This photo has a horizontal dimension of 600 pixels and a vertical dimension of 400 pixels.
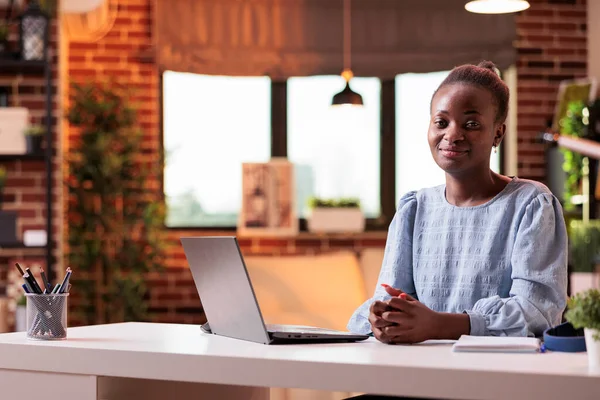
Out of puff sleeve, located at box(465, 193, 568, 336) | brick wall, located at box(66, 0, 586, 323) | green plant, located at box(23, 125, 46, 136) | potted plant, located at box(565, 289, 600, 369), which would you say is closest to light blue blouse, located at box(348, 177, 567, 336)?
puff sleeve, located at box(465, 193, 568, 336)

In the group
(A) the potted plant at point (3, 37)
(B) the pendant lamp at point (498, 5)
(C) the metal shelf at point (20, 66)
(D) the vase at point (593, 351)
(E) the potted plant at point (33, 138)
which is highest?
(A) the potted plant at point (3, 37)

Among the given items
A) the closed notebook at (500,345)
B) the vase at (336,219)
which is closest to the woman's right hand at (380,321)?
the closed notebook at (500,345)

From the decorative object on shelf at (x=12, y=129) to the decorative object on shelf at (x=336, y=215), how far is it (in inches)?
73.3

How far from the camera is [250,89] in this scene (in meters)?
6.20

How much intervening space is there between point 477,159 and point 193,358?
0.79 m

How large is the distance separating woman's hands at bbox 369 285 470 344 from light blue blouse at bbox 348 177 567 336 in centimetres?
8

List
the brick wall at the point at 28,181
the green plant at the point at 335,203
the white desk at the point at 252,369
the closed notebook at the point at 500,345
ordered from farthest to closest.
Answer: the green plant at the point at 335,203 < the brick wall at the point at 28,181 < the closed notebook at the point at 500,345 < the white desk at the point at 252,369

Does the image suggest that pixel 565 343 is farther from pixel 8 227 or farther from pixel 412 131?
pixel 412 131

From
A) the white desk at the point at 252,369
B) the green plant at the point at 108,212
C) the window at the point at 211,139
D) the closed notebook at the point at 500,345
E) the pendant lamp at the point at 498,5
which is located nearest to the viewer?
the white desk at the point at 252,369

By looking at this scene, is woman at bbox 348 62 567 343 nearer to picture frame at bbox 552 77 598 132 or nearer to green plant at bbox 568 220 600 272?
green plant at bbox 568 220 600 272

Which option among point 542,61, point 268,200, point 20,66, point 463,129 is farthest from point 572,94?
point 463,129

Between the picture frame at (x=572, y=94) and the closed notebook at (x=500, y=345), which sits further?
the picture frame at (x=572, y=94)

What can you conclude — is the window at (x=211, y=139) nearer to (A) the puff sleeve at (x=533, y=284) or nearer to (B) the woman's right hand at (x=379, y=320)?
(A) the puff sleeve at (x=533, y=284)

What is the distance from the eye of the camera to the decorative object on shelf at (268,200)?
6.06m
